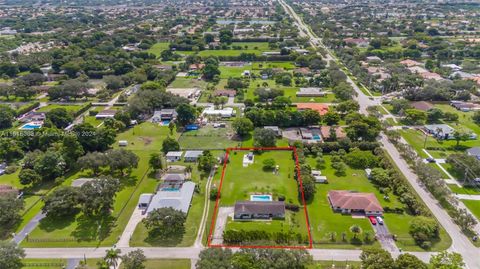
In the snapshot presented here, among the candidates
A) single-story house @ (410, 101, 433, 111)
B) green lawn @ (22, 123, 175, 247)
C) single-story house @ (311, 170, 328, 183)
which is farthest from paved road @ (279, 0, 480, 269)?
green lawn @ (22, 123, 175, 247)

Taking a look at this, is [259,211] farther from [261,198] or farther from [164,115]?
[164,115]

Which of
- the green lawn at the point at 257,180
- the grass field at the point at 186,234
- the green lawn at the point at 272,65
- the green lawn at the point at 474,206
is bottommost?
the green lawn at the point at 474,206

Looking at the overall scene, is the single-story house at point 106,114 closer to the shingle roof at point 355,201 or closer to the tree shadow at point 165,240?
the tree shadow at point 165,240

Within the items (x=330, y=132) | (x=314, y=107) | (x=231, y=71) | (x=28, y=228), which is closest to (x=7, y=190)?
(x=28, y=228)

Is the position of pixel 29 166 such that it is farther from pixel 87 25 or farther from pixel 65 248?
pixel 87 25

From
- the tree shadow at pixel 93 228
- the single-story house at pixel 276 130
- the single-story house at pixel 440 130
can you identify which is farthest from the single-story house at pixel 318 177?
the tree shadow at pixel 93 228

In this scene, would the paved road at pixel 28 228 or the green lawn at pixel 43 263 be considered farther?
the paved road at pixel 28 228

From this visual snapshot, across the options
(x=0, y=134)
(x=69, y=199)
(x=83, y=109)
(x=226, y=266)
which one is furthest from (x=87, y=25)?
(x=226, y=266)
